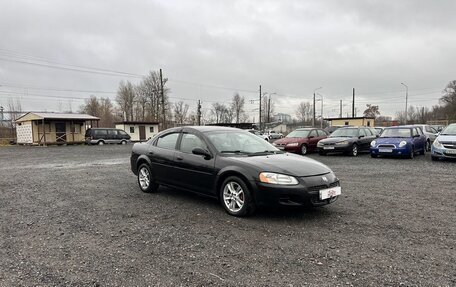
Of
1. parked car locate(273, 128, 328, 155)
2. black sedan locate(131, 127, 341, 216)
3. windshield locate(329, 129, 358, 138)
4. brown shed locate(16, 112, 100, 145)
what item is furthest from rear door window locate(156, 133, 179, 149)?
brown shed locate(16, 112, 100, 145)

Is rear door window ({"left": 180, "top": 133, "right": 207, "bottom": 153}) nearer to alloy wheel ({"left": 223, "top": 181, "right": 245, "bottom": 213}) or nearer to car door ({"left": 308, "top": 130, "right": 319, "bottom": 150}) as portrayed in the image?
alloy wheel ({"left": 223, "top": 181, "right": 245, "bottom": 213})

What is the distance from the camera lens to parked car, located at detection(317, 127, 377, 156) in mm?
14852

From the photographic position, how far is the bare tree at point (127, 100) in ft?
220

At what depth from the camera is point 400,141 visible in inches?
521

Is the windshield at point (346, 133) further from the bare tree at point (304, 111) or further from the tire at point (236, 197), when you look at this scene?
the bare tree at point (304, 111)

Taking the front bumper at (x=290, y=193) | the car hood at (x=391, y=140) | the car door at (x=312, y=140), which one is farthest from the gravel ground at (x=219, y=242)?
the car door at (x=312, y=140)

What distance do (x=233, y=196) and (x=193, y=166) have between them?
101cm

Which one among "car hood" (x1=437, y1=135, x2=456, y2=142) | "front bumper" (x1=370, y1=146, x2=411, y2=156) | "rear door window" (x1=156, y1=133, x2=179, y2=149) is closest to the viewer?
"rear door window" (x1=156, y1=133, x2=179, y2=149)

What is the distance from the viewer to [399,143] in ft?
43.1

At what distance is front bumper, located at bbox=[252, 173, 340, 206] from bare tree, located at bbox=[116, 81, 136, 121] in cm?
6615

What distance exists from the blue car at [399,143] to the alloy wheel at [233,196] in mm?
10836

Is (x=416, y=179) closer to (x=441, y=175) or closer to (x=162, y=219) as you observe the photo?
(x=441, y=175)

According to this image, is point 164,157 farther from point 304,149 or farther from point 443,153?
point 304,149

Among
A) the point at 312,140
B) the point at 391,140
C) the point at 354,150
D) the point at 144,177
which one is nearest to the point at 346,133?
the point at 354,150
